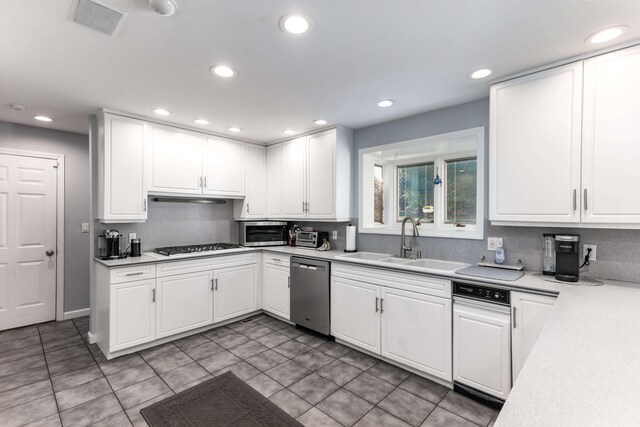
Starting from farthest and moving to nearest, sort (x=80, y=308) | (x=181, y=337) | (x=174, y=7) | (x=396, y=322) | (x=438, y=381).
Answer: (x=80, y=308), (x=181, y=337), (x=396, y=322), (x=438, y=381), (x=174, y=7)

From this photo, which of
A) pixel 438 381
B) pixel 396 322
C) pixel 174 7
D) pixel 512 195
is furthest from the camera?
pixel 396 322

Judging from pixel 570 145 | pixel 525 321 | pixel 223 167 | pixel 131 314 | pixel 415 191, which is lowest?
pixel 131 314

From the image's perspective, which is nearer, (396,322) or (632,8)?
(632,8)

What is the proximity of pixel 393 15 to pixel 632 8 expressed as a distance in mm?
1213

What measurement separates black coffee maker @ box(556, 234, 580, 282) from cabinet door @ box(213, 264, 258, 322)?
129 inches

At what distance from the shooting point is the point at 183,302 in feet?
11.1

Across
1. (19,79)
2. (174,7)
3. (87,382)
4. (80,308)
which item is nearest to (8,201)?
(80,308)

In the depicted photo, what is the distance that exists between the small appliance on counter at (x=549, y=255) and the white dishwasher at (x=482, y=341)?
503 mm

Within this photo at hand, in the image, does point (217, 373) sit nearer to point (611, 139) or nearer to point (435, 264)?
point (435, 264)

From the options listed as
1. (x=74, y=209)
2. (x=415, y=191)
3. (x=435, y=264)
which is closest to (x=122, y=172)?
(x=74, y=209)

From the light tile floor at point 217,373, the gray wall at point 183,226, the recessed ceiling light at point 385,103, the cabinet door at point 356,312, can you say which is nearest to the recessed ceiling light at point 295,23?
the recessed ceiling light at point 385,103

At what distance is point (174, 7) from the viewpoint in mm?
1527

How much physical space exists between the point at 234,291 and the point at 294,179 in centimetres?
167

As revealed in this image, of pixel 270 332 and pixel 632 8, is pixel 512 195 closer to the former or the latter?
pixel 632 8
